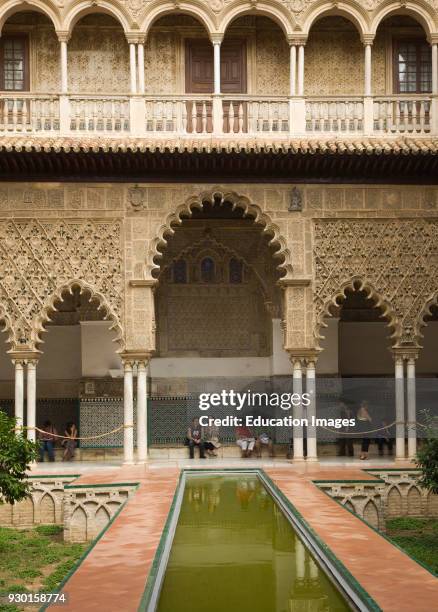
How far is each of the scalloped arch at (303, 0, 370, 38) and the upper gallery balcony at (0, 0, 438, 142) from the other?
0.04 metres

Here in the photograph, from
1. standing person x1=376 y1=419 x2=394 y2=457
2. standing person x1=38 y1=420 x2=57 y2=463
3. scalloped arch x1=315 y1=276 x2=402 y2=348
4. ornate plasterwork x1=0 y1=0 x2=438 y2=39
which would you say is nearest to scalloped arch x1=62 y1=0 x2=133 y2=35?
ornate plasterwork x1=0 y1=0 x2=438 y2=39

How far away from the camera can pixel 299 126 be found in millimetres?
15492

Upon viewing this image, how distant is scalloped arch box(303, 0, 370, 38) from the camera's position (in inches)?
623

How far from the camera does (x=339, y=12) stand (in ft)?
52.5

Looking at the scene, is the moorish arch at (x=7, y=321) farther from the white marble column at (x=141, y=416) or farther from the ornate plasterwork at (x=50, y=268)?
the white marble column at (x=141, y=416)

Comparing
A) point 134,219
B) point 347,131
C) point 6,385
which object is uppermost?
point 347,131

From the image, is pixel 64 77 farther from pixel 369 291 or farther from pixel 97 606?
pixel 97 606

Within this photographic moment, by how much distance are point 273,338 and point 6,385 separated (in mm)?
4935

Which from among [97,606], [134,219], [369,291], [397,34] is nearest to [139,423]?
[134,219]

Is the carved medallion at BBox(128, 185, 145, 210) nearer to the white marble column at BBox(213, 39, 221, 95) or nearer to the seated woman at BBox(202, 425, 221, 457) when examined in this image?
the white marble column at BBox(213, 39, 221, 95)

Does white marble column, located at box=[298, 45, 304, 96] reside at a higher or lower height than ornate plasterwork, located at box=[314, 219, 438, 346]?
higher

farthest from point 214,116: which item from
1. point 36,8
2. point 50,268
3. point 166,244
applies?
point 50,268

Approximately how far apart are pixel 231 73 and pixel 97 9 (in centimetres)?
256

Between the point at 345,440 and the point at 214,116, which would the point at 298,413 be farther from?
the point at 214,116
